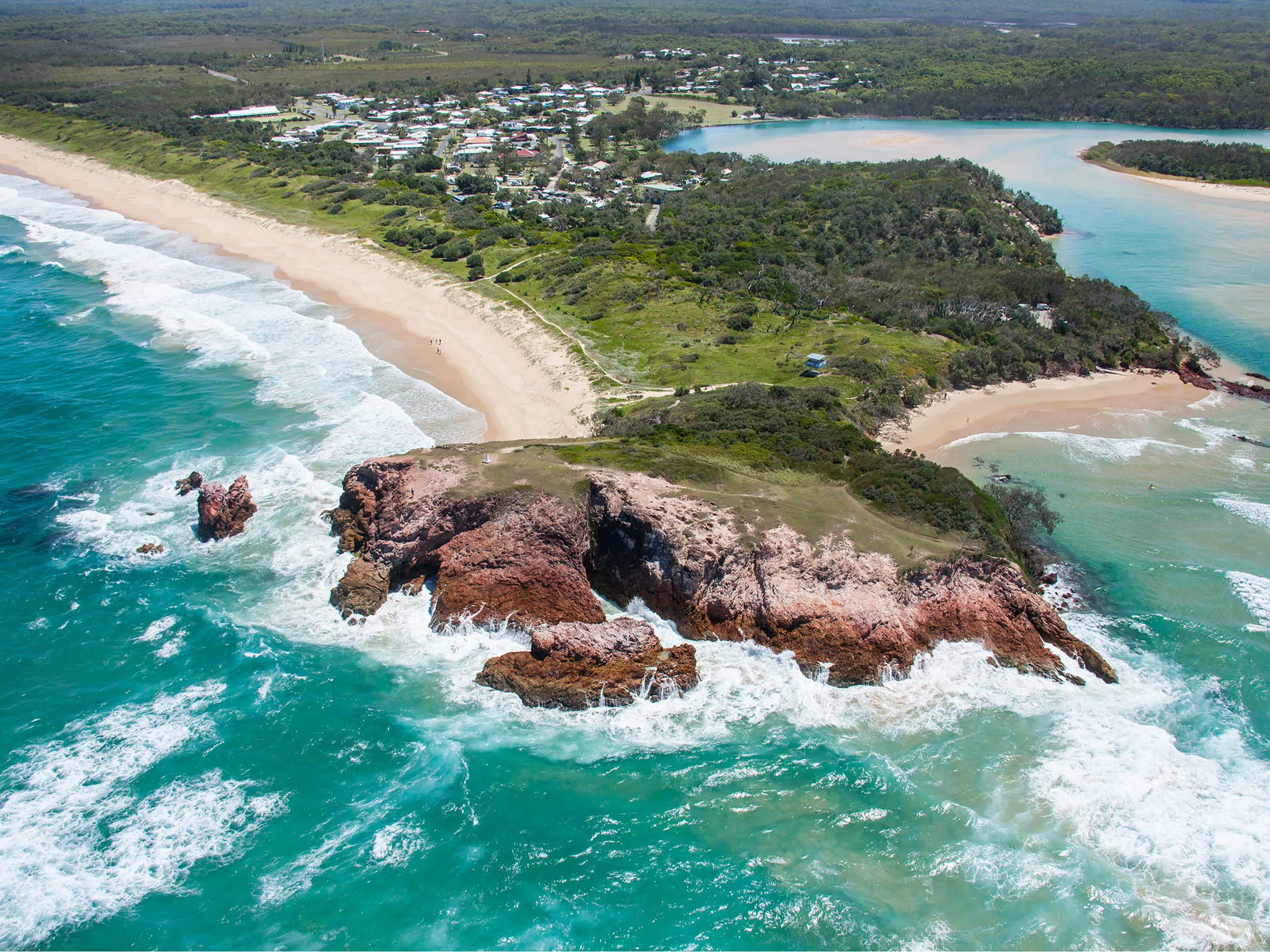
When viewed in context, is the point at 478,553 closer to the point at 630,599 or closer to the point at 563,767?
the point at 630,599

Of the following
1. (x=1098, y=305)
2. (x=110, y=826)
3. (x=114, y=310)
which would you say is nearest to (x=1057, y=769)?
(x=110, y=826)

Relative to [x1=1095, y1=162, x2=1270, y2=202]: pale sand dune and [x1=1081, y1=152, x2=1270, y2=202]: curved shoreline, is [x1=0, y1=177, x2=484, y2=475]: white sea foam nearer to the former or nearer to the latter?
[x1=1095, y1=162, x2=1270, y2=202]: pale sand dune

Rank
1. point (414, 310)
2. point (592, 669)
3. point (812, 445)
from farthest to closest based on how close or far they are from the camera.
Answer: point (414, 310) → point (812, 445) → point (592, 669)

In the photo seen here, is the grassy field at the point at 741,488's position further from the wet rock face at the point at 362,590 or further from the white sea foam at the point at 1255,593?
the white sea foam at the point at 1255,593

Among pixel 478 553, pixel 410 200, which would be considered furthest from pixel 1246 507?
pixel 410 200

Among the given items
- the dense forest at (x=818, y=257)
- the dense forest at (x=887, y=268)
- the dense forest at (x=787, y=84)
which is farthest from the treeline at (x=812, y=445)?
the dense forest at (x=787, y=84)

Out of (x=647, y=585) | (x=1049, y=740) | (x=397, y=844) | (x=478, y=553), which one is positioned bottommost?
(x=397, y=844)
